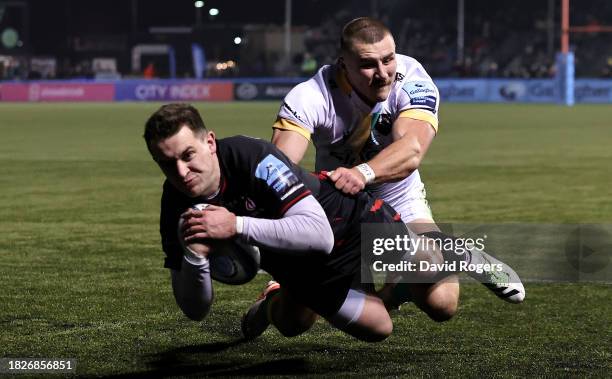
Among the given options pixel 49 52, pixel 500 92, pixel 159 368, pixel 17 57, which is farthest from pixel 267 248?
pixel 49 52

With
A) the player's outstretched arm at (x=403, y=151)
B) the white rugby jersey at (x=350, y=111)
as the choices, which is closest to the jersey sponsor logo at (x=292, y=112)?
the white rugby jersey at (x=350, y=111)

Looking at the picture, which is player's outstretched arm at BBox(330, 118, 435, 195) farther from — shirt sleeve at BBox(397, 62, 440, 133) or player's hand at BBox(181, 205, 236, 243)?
player's hand at BBox(181, 205, 236, 243)

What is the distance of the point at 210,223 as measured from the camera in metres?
5.32

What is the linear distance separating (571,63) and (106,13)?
40.5 meters

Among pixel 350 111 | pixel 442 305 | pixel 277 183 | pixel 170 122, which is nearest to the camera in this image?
pixel 170 122

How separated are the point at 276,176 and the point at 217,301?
3.75 meters

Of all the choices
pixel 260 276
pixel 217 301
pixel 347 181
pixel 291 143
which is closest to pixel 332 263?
pixel 347 181

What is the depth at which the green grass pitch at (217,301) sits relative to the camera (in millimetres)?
6918

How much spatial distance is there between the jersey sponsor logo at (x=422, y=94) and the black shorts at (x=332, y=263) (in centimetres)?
94

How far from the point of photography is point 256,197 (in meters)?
5.64

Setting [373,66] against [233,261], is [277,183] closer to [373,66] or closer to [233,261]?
[233,261]

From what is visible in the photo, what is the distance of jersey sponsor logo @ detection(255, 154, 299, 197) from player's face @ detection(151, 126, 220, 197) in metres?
0.19

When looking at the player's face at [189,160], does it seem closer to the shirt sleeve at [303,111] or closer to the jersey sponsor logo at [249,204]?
the jersey sponsor logo at [249,204]

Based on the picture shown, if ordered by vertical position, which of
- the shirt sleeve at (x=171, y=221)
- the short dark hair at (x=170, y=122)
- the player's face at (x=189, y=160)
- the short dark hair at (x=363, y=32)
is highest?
the short dark hair at (x=363, y=32)
